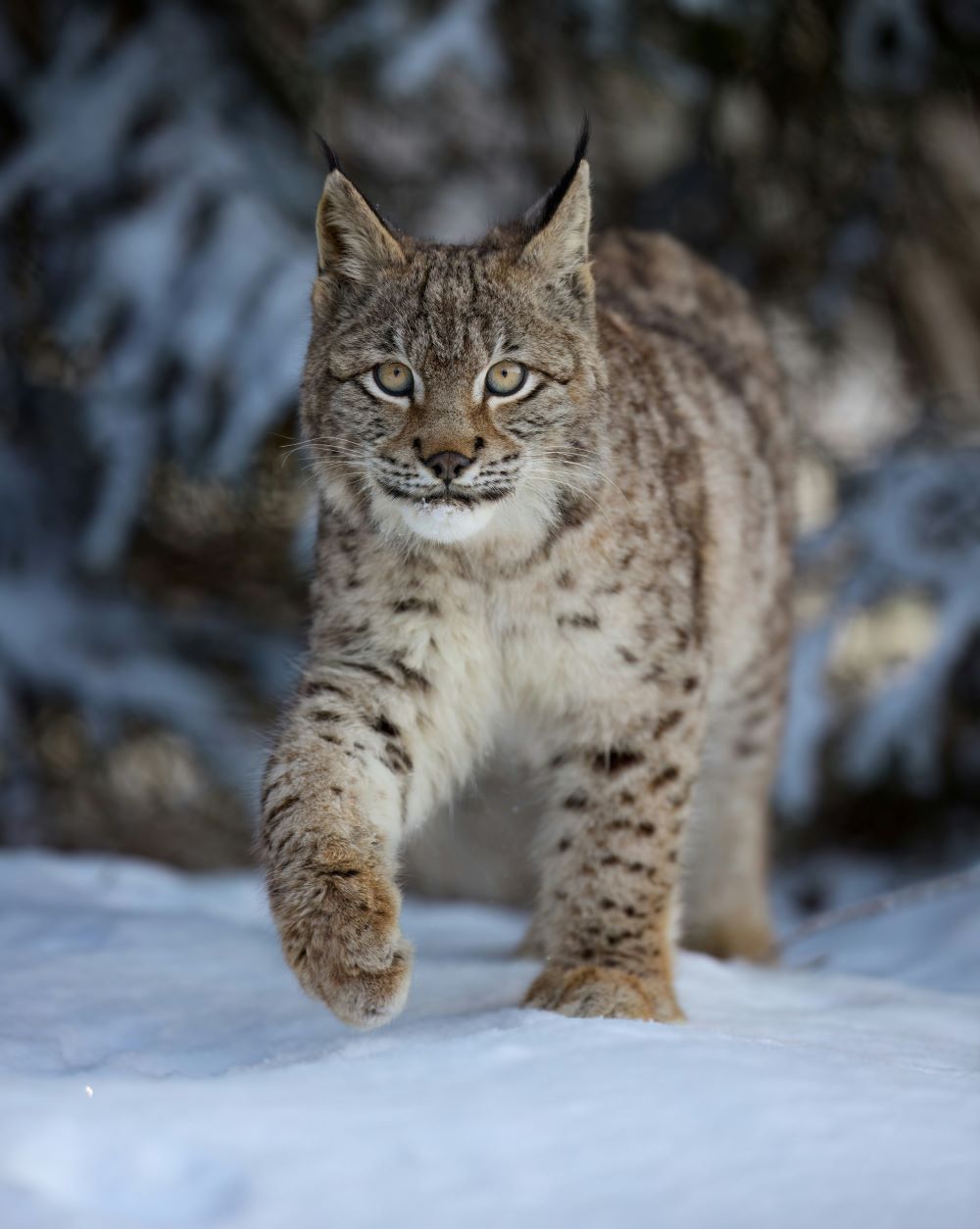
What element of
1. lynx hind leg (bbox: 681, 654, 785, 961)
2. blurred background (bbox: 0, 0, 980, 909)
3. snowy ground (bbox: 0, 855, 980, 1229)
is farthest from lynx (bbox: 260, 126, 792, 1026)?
blurred background (bbox: 0, 0, 980, 909)

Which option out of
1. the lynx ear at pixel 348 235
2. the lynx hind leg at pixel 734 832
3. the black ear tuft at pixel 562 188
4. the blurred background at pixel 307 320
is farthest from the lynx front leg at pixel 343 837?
the blurred background at pixel 307 320

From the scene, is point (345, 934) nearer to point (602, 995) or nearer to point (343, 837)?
point (343, 837)

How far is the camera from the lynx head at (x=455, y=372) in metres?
2.79

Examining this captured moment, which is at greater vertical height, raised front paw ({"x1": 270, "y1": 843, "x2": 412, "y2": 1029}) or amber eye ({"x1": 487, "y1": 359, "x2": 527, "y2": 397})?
amber eye ({"x1": 487, "y1": 359, "x2": 527, "y2": 397})

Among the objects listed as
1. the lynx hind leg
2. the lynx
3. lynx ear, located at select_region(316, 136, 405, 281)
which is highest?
lynx ear, located at select_region(316, 136, 405, 281)

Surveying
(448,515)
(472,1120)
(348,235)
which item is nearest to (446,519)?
(448,515)

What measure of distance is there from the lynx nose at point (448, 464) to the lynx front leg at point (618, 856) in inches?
26.2

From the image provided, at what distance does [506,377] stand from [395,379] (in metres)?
0.21

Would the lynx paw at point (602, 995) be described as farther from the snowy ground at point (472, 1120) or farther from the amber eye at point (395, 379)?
the amber eye at point (395, 379)

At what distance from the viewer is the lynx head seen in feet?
9.17

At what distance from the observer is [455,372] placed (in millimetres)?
2859

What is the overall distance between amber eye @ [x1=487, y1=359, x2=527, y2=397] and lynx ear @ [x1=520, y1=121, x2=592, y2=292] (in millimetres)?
263

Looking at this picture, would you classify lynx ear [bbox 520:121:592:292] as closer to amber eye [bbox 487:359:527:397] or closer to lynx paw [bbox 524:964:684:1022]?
amber eye [bbox 487:359:527:397]

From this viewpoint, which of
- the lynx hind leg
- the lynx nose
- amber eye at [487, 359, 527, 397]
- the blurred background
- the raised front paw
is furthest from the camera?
the blurred background
